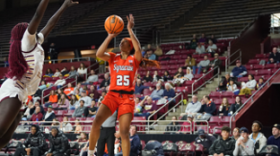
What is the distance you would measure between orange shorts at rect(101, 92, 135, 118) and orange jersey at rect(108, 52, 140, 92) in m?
0.11

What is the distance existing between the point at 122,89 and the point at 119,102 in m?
0.21

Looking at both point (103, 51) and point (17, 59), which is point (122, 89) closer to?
point (103, 51)

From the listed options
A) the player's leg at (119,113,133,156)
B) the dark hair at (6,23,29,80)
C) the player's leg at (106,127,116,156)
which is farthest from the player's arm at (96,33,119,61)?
the player's leg at (106,127,116,156)

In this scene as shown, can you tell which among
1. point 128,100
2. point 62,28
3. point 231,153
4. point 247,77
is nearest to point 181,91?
point 247,77

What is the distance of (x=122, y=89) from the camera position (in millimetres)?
6203

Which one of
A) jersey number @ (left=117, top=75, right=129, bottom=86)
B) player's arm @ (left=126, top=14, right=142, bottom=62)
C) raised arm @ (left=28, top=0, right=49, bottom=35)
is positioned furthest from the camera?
jersey number @ (left=117, top=75, right=129, bottom=86)

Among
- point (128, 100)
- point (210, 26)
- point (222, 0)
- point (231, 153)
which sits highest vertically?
point (222, 0)

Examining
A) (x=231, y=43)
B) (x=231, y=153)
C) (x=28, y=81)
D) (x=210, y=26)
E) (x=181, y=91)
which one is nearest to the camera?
(x=28, y=81)

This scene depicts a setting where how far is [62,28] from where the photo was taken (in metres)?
27.6

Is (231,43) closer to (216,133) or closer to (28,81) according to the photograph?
(216,133)

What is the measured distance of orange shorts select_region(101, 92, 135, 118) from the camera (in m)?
6.12

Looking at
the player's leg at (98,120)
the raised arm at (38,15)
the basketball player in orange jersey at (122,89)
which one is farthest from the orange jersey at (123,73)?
the raised arm at (38,15)

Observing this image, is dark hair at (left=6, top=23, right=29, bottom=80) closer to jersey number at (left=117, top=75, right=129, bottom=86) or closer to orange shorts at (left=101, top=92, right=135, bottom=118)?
orange shorts at (left=101, top=92, right=135, bottom=118)

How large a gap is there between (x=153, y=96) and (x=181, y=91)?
115 cm
